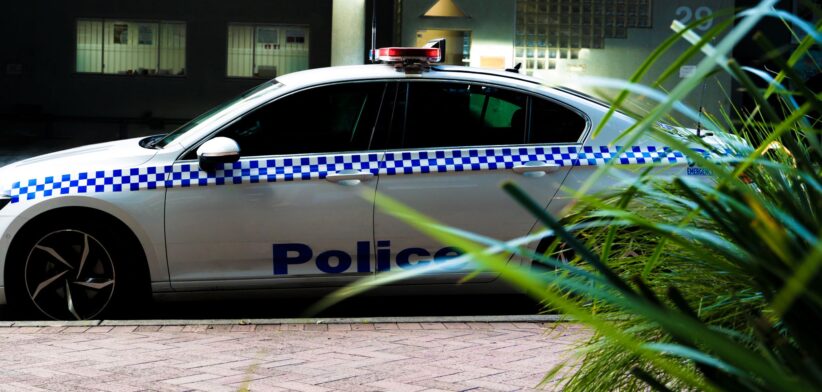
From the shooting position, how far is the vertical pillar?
16719 millimetres

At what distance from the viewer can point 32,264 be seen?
6.20 meters

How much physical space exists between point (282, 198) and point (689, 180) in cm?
451

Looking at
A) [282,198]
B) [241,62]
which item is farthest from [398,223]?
[241,62]

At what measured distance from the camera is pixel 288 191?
623cm

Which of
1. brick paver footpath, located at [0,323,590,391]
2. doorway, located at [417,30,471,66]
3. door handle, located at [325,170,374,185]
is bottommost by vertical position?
brick paver footpath, located at [0,323,590,391]

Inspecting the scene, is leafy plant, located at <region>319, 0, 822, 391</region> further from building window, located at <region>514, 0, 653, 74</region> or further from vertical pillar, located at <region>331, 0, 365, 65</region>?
vertical pillar, located at <region>331, 0, 365, 65</region>

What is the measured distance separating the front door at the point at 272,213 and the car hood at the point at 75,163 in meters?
0.29

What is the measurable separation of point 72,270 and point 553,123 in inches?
107

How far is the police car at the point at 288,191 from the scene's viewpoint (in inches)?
244

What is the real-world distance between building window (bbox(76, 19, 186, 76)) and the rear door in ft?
55.6

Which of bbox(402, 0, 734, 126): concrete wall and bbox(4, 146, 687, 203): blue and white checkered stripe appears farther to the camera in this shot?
bbox(402, 0, 734, 126): concrete wall

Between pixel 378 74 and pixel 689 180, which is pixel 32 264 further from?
pixel 689 180

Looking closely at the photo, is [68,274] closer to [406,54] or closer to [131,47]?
[406,54]

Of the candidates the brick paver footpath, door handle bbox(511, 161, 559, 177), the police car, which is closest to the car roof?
the police car
